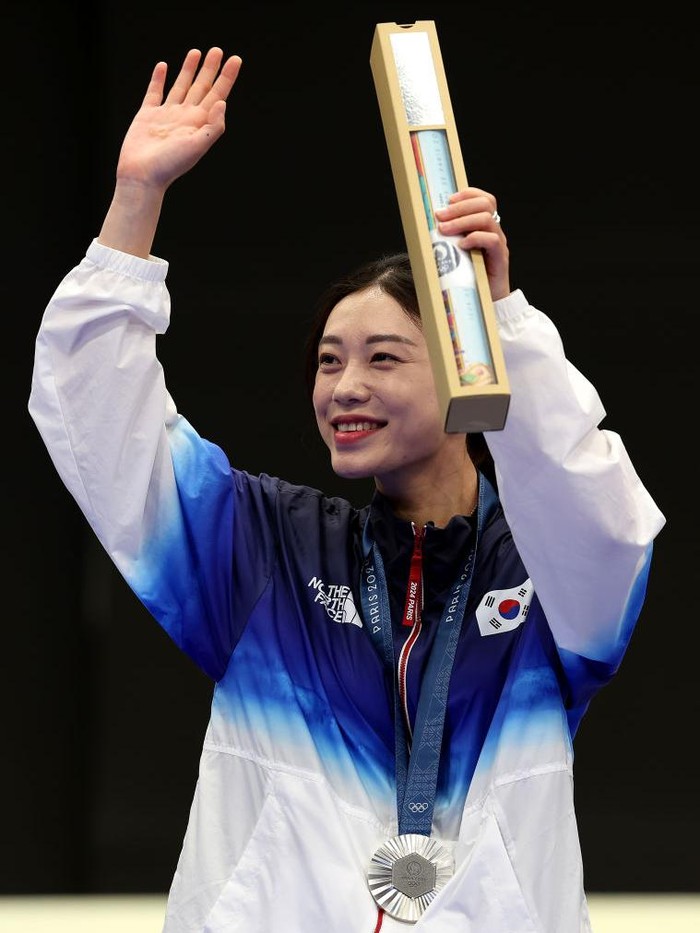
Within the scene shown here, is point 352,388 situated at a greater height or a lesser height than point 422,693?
greater

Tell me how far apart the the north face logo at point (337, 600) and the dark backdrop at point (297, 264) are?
1399mm

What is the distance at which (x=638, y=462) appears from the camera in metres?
3.22

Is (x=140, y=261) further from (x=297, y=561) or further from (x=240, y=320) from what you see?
(x=240, y=320)

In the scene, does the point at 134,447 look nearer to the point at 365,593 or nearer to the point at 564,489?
the point at 365,593

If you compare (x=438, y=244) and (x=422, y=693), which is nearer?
(x=438, y=244)

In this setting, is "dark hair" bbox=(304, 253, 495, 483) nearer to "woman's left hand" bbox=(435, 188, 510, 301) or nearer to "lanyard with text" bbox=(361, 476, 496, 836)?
"lanyard with text" bbox=(361, 476, 496, 836)

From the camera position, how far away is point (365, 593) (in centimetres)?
183

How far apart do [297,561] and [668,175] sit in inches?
64.5

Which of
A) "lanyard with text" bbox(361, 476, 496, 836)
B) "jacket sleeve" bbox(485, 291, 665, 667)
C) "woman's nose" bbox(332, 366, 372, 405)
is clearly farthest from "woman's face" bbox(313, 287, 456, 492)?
"jacket sleeve" bbox(485, 291, 665, 667)

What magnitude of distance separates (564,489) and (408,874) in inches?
17.3

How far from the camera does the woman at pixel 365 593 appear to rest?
1.59m

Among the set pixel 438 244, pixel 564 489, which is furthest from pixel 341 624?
pixel 438 244

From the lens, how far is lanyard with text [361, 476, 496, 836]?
168 cm

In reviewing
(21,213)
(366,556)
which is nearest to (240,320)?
(21,213)
